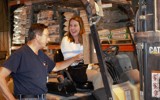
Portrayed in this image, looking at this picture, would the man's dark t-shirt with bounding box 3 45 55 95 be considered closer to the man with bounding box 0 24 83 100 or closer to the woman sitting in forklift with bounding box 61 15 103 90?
the man with bounding box 0 24 83 100

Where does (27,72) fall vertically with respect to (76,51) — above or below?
below

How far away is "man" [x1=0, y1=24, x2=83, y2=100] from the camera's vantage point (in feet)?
9.92

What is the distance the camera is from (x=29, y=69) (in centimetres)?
317

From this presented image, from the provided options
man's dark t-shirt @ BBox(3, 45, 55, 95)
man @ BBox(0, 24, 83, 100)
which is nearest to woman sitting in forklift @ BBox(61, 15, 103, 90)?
man @ BBox(0, 24, 83, 100)

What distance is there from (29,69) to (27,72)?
4 centimetres

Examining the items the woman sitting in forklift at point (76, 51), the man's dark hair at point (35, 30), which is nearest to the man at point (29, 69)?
the man's dark hair at point (35, 30)

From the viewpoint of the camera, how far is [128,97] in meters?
2.48

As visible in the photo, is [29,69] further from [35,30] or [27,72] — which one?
[35,30]

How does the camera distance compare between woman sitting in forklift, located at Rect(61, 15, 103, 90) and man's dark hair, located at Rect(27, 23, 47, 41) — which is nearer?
man's dark hair, located at Rect(27, 23, 47, 41)

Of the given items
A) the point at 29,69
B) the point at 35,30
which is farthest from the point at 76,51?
the point at 29,69

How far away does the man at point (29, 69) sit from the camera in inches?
119

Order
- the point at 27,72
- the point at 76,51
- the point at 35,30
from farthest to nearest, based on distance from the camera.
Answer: the point at 76,51 → the point at 35,30 → the point at 27,72

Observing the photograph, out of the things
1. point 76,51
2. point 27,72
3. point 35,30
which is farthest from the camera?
point 76,51

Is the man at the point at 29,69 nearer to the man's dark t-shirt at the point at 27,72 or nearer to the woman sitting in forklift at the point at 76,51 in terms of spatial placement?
the man's dark t-shirt at the point at 27,72
